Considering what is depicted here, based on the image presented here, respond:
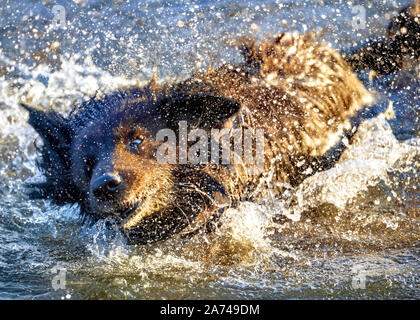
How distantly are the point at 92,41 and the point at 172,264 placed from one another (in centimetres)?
418

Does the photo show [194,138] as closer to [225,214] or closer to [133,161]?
[133,161]

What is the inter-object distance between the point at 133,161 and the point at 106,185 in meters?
0.36

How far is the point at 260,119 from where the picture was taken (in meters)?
4.43

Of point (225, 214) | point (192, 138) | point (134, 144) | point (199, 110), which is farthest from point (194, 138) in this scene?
point (225, 214)

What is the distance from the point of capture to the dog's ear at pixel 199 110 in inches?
164

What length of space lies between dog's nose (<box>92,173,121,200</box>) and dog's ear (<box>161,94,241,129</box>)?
0.75m

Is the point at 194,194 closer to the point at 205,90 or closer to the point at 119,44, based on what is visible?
the point at 205,90

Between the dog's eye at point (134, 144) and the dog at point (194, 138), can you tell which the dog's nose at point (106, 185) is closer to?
the dog at point (194, 138)

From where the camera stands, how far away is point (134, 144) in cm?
404

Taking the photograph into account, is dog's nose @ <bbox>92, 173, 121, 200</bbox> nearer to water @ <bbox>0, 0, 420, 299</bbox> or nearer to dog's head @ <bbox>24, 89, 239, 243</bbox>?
dog's head @ <bbox>24, 89, 239, 243</bbox>

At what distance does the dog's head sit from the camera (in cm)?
393

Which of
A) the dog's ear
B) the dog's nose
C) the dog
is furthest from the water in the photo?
the dog's ear

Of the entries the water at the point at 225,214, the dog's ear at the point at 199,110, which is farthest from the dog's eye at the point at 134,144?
the water at the point at 225,214

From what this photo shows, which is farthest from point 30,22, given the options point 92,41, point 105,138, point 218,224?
point 218,224
